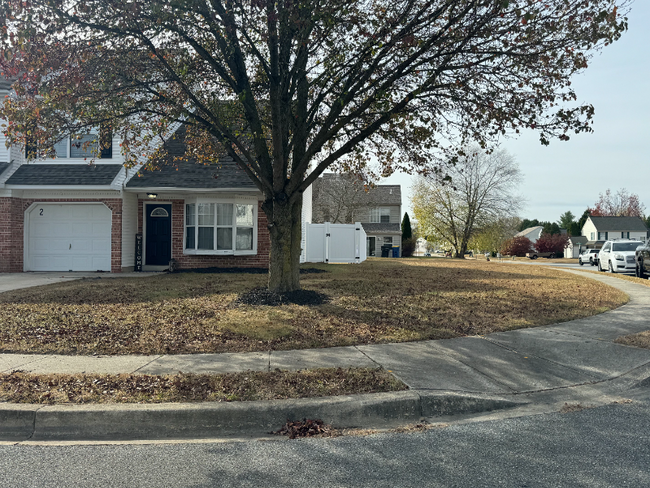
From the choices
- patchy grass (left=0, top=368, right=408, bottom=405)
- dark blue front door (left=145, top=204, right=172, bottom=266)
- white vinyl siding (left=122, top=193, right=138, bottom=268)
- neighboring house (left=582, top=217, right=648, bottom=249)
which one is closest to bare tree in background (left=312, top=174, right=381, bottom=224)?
dark blue front door (left=145, top=204, right=172, bottom=266)

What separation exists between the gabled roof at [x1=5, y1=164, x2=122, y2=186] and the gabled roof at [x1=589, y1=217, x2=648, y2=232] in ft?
229

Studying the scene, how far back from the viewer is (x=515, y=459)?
142 inches

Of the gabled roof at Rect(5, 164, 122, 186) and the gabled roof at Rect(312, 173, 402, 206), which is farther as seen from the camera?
the gabled roof at Rect(312, 173, 402, 206)

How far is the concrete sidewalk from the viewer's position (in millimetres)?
4320

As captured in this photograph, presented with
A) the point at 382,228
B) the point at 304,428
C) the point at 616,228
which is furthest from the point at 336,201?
the point at 616,228

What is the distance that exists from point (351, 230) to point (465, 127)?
13141 mm

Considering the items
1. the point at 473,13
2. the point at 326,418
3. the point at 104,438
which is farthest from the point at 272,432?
the point at 473,13

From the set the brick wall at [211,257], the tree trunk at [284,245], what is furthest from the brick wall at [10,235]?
the tree trunk at [284,245]

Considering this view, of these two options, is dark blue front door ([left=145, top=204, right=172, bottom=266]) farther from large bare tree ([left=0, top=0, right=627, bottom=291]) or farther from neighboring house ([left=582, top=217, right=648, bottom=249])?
neighboring house ([left=582, top=217, right=648, bottom=249])

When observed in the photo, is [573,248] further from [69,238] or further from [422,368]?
[422,368]

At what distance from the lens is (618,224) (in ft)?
225

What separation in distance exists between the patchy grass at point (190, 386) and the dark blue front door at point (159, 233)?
499 inches

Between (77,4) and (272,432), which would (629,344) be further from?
(77,4)

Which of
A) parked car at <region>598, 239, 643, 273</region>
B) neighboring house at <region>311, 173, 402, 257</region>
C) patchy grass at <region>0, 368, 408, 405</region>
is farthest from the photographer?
neighboring house at <region>311, 173, 402, 257</region>
